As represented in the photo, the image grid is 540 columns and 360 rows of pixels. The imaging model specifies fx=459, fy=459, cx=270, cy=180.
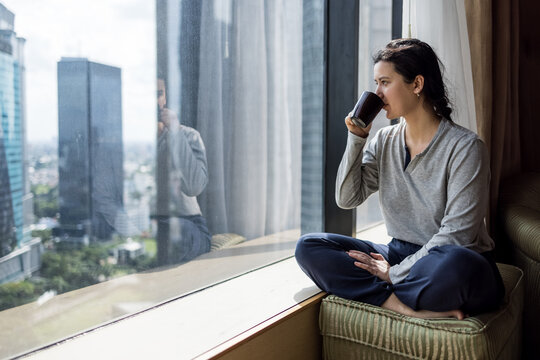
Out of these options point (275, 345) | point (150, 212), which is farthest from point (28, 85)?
point (275, 345)

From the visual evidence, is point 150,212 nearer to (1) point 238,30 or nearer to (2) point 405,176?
(1) point 238,30

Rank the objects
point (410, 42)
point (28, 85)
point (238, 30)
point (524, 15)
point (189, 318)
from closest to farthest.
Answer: point (28, 85) < point (189, 318) < point (410, 42) < point (238, 30) < point (524, 15)

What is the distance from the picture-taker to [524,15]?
2.88 meters

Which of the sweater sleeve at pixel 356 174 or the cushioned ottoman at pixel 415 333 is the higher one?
the sweater sleeve at pixel 356 174

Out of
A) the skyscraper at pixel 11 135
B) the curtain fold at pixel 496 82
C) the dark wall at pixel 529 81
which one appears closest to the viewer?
the skyscraper at pixel 11 135

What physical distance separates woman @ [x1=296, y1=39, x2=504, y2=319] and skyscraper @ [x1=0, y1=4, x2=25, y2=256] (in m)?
0.85

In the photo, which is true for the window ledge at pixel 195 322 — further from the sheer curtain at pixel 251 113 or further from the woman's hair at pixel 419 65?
the woman's hair at pixel 419 65

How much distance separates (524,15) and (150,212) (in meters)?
2.71

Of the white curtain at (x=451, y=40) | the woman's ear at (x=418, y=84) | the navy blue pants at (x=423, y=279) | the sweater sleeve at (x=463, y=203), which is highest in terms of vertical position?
the white curtain at (x=451, y=40)

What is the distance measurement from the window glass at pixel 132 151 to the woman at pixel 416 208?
1.19 feet

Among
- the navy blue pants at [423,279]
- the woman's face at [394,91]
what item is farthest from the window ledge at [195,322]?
the woman's face at [394,91]

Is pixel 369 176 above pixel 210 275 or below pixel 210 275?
above

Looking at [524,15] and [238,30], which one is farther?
[524,15]

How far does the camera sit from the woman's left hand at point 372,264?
1.45 m
